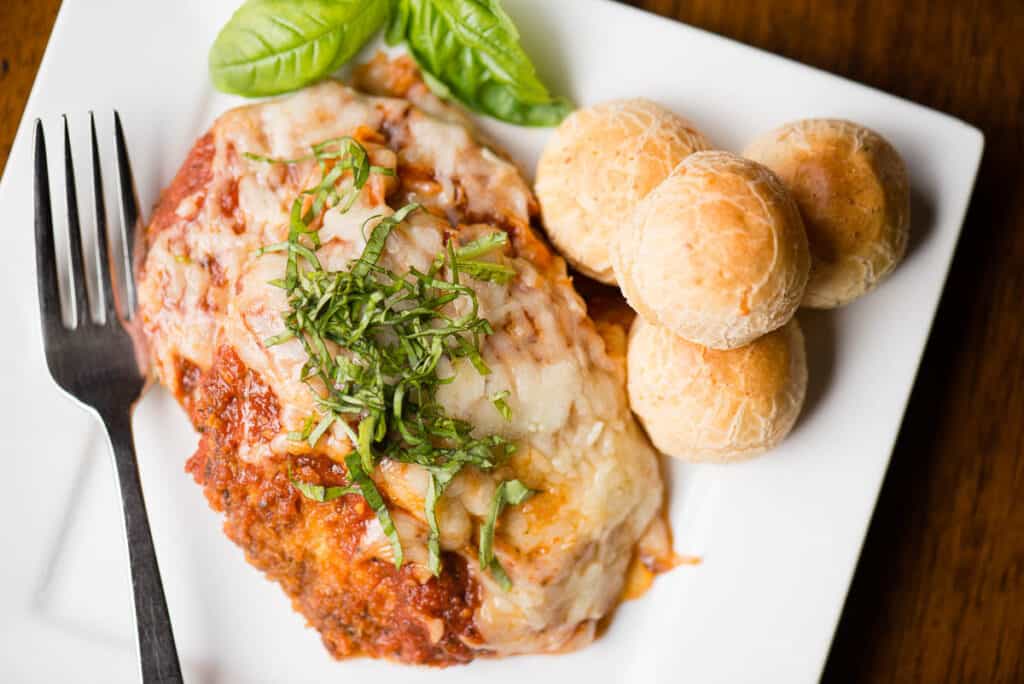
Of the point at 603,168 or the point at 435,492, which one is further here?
the point at 603,168

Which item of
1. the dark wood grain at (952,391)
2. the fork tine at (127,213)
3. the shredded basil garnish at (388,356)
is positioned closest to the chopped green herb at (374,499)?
the shredded basil garnish at (388,356)

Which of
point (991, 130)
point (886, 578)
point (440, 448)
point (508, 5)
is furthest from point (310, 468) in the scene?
point (991, 130)

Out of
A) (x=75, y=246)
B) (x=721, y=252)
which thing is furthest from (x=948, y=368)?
(x=75, y=246)

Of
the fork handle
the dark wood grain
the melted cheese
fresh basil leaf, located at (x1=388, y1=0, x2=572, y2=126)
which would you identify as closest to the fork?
the fork handle

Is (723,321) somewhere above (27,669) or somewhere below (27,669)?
above

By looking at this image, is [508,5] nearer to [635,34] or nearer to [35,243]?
[635,34]

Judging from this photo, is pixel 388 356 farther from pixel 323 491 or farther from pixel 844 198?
pixel 844 198

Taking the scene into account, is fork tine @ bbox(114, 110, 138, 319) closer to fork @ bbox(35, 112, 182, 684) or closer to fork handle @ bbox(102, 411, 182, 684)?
fork @ bbox(35, 112, 182, 684)
